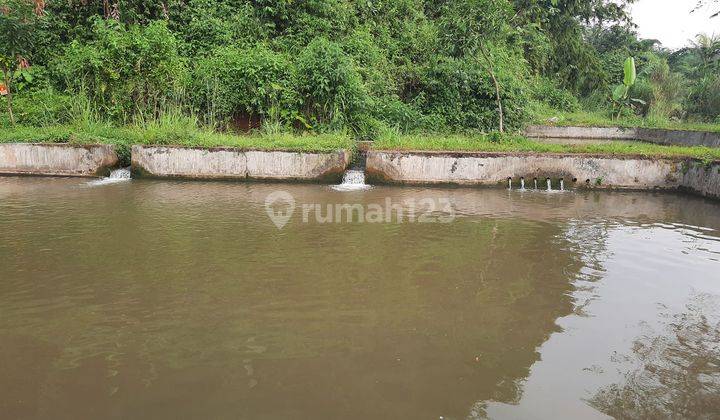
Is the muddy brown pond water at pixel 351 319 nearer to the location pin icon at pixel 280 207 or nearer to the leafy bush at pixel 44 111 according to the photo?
the location pin icon at pixel 280 207

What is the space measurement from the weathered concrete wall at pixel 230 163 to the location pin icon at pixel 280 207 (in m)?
1.14

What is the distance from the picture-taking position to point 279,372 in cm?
273

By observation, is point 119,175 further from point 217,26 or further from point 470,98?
point 470,98

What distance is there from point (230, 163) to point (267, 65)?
3178 mm

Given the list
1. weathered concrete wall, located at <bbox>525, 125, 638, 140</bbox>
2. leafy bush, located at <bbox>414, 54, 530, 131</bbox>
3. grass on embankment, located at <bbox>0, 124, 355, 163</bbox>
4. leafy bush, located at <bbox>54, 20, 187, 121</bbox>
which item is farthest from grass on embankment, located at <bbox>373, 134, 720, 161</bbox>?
weathered concrete wall, located at <bbox>525, 125, 638, 140</bbox>

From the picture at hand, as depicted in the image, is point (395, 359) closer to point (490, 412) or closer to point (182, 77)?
point (490, 412)

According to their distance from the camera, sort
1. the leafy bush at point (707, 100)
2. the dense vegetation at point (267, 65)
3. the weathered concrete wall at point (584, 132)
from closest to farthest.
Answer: the dense vegetation at point (267, 65)
the weathered concrete wall at point (584, 132)
the leafy bush at point (707, 100)

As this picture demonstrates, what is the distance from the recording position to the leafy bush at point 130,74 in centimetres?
1106

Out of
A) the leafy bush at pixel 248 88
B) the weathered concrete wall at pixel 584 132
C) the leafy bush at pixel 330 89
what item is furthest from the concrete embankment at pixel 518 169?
the weathered concrete wall at pixel 584 132

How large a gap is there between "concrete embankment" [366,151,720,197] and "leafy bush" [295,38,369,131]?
2661 millimetres

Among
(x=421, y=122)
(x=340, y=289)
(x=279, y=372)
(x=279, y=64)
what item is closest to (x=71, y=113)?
(x=279, y=64)

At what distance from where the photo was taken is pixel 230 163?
939 cm

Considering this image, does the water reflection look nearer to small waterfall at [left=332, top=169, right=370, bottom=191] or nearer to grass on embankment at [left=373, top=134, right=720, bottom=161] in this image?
small waterfall at [left=332, top=169, right=370, bottom=191]

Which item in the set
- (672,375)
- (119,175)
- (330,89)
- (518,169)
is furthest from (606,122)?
(672,375)
